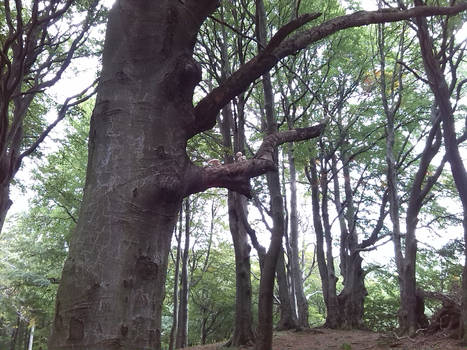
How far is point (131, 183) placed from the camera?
4.82 feet

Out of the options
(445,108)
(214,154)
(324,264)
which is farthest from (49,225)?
(445,108)

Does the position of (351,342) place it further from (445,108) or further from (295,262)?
(445,108)

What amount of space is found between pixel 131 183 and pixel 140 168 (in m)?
0.08

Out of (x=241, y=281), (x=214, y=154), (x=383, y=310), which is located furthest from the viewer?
(x=383, y=310)

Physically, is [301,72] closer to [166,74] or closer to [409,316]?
[409,316]

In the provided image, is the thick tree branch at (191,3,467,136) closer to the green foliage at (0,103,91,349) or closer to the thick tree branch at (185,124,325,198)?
the thick tree branch at (185,124,325,198)

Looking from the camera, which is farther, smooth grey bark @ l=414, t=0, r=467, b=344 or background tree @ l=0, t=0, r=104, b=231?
smooth grey bark @ l=414, t=0, r=467, b=344

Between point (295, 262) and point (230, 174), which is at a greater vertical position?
point (295, 262)

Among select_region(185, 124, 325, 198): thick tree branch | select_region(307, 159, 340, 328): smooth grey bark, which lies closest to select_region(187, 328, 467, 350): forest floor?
select_region(307, 159, 340, 328): smooth grey bark

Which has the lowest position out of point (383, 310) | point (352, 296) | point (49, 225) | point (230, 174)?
point (383, 310)

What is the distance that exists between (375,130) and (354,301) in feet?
19.7

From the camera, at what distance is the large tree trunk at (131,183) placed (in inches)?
51.0

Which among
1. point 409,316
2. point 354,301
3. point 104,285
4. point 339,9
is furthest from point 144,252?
point 354,301

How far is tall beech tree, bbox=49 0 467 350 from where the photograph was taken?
130 cm
